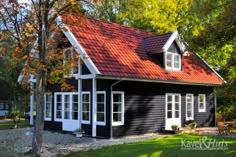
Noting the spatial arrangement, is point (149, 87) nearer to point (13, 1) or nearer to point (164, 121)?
point (164, 121)

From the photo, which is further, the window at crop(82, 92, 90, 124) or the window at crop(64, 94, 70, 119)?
the window at crop(64, 94, 70, 119)

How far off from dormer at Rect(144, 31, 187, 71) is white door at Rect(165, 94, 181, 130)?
1.87 metres

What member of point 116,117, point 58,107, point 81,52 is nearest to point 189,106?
point 116,117

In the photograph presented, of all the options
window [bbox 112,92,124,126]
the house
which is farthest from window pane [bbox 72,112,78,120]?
window [bbox 112,92,124,126]

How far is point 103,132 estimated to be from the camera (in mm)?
18375

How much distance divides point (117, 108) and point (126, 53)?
3.63m

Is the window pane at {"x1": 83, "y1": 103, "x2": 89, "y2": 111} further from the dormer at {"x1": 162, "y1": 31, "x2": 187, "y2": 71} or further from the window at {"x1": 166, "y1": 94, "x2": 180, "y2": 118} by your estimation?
the dormer at {"x1": 162, "y1": 31, "x2": 187, "y2": 71}

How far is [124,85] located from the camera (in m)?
19.2

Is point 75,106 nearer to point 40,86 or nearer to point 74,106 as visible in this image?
point 74,106

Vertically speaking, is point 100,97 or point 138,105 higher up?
point 100,97

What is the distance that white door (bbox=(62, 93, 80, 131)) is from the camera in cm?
1998

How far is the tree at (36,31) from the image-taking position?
44.2ft

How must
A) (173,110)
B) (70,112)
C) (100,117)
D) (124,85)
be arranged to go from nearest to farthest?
(100,117)
(124,85)
(70,112)
(173,110)

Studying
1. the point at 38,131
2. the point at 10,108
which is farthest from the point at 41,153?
the point at 10,108
